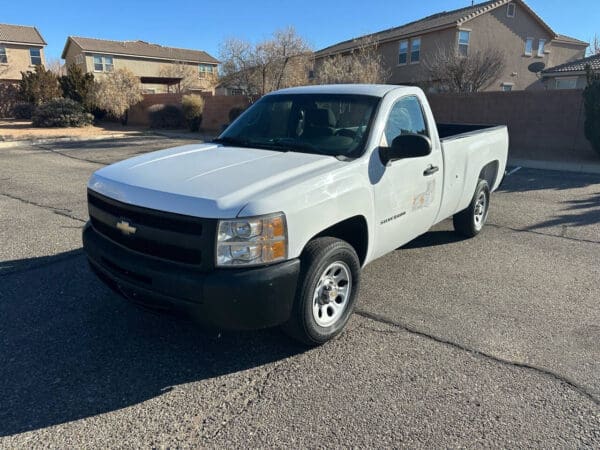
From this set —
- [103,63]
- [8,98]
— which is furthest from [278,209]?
[103,63]

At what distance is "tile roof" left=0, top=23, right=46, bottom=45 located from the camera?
128 ft

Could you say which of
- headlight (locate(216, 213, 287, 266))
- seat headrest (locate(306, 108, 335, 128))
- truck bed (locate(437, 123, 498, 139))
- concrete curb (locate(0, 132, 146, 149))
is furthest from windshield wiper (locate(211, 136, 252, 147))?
concrete curb (locate(0, 132, 146, 149))

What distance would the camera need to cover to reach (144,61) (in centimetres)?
4525

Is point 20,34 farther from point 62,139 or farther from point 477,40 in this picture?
point 477,40

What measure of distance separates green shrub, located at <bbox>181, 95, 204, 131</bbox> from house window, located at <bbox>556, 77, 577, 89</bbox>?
22.1m

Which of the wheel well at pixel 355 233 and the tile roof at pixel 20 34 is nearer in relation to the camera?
the wheel well at pixel 355 233

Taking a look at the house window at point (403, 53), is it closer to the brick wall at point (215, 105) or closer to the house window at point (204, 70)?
the brick wall at point (215, 105)

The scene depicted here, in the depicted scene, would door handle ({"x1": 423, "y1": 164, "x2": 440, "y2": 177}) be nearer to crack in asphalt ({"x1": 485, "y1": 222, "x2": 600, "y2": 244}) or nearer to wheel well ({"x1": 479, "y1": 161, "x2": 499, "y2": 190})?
wheel well ({"x1": 479, "y1": 161, "x2": 499, "y2": 190})

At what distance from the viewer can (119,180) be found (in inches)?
128

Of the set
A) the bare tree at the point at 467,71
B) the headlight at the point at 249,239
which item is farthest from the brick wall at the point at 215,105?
the headlight at the point at 249,239

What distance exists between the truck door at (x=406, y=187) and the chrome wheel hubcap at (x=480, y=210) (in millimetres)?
1605

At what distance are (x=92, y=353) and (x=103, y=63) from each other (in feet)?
152

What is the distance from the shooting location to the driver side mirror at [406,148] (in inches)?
141

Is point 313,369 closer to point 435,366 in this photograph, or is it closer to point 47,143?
point 435,366
